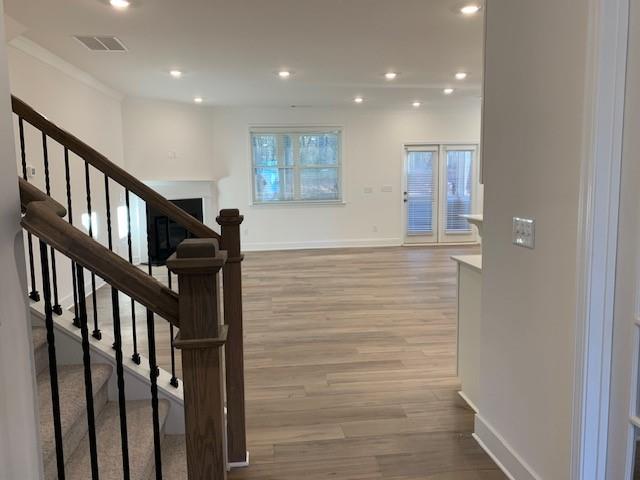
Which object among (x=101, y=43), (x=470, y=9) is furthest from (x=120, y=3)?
(x=470, y=9)

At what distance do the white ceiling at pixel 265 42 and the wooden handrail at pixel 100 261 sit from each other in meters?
2.82

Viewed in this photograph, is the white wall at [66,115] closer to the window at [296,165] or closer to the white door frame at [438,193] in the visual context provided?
the window at [296,165]

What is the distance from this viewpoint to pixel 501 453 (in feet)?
7.67

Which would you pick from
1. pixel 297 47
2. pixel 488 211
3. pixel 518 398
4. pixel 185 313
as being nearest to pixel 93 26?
pixel 297 47

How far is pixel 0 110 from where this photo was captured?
1253mm

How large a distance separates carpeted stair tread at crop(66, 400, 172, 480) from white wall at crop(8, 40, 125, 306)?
2661mm

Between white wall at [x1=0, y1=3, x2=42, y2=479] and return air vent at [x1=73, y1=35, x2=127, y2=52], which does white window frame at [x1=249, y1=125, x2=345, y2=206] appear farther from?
white wall at [x1=0, y1=3, x2=42, y2=479]

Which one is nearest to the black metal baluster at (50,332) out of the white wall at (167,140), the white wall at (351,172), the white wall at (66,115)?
the white wall at (66,115)

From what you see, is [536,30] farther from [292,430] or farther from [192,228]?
[292,430]

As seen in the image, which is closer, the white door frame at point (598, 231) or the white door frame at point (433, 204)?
the white door frame at point (598, 231)

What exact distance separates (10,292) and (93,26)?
3.50m

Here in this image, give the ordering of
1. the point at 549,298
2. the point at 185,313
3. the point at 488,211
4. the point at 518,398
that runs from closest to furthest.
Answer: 1. the point at 185,313
2. the point at 549,298
3. the point at 518,398
4. the point at 488,211

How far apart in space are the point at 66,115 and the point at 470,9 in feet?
14.3

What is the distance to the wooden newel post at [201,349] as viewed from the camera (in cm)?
109
